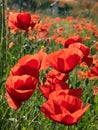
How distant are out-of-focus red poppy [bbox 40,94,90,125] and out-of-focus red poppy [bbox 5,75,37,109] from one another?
0.20 ft

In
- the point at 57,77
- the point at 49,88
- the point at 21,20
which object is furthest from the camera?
the point at 21,20

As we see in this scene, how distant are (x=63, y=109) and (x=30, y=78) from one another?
144mm

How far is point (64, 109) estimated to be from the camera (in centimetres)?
109

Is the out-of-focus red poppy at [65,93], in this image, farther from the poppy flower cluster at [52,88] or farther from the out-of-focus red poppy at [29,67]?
the out-of-focus red poppy at [29,67]

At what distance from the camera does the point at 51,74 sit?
1497 mm

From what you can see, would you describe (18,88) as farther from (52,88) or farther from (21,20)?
(21,20)

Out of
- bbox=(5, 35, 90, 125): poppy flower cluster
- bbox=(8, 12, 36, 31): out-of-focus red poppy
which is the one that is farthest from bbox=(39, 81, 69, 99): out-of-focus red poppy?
bbox=(8, 12, 36, 31): out-of-focus red poppy

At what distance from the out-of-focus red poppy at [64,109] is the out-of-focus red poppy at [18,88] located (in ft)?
0.20

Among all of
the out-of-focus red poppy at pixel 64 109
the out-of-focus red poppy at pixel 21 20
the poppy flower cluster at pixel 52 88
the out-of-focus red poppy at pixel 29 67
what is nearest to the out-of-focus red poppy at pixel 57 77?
the poppy flower cluster at pixel 52 88

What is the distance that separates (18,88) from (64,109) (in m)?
0.16

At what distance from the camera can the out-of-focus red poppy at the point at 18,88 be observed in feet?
3.66

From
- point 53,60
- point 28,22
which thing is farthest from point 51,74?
point 28,22

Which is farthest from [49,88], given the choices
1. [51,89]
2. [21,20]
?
[21,20]

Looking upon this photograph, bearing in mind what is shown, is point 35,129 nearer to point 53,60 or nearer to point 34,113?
point 34,113
